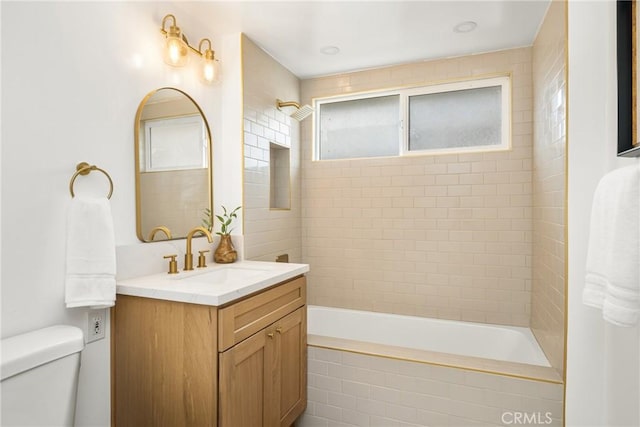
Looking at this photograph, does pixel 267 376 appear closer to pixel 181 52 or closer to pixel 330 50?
pixel 181 52

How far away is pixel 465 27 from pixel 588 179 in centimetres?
126

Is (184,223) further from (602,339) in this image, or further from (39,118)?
(602,339)

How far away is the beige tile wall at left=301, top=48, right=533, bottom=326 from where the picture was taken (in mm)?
2602

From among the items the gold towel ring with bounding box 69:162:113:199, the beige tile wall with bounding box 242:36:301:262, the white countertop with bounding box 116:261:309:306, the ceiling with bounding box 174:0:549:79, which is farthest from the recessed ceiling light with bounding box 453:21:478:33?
the gold towel ring with bounding box 69:162:113:199

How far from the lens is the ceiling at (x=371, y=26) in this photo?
2037mm

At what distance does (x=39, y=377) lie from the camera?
1.12 m

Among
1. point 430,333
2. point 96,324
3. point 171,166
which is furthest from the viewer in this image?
point 430,333

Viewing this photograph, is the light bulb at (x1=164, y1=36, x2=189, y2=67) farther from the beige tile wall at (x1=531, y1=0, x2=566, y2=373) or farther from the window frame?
the beige tile wall at (x1=531, y1=0, x2=566, y2=373)

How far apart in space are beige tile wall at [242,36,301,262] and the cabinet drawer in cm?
60

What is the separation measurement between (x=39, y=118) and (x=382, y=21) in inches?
73.9

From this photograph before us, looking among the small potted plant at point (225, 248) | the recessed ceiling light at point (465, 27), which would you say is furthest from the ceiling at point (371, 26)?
the small potted plant at point (225, 248)

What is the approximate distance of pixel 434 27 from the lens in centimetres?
228

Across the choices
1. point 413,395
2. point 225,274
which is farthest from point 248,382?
point 413,395

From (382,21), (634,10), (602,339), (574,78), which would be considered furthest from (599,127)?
(382,21)
